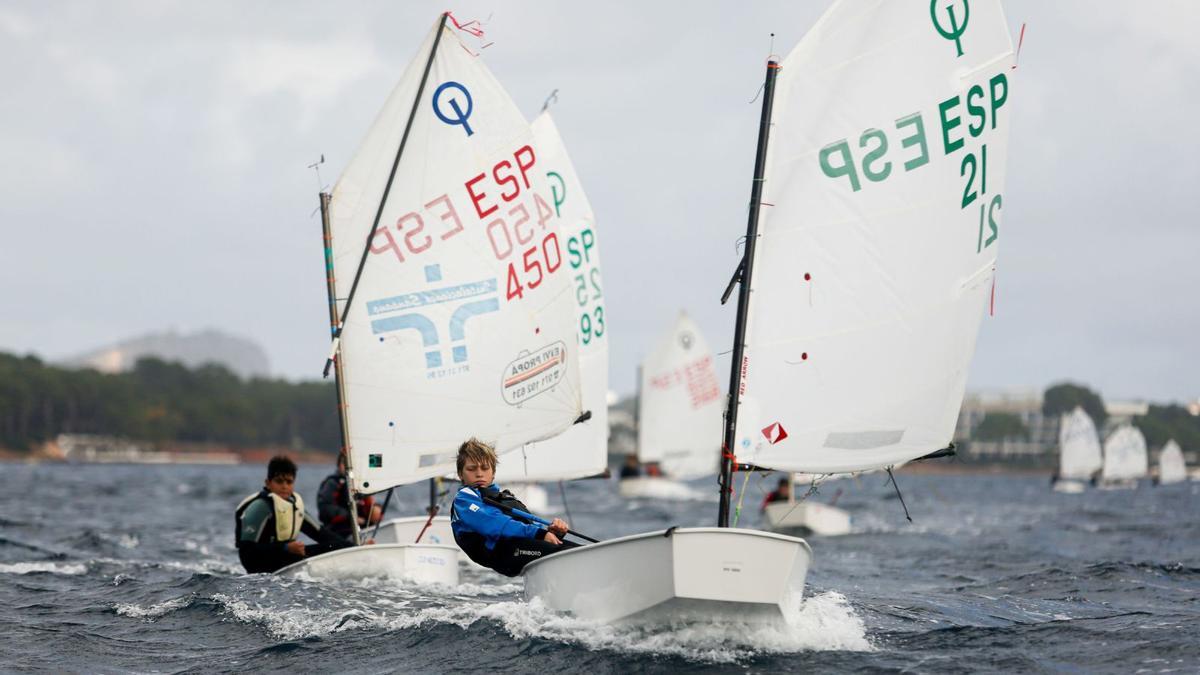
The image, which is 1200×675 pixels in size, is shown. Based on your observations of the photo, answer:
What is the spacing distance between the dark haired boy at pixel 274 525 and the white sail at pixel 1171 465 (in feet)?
248

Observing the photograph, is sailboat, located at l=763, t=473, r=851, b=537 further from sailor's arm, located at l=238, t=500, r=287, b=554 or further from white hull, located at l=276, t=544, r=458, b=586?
sailor's arm, located at l=238, t=500, r=287, b=554

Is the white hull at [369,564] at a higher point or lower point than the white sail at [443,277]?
lower

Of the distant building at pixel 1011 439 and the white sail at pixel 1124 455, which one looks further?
the distant building at pixel 1011 439

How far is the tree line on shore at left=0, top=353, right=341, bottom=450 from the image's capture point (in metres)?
118

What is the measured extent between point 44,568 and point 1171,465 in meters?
79.7

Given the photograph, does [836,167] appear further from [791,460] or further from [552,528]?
[552,528]

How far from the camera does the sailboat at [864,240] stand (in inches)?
395

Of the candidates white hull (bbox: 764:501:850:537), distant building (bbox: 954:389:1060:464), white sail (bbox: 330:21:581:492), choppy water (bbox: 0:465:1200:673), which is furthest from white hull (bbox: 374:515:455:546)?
distant building (bbox: 954:389:1060:464)

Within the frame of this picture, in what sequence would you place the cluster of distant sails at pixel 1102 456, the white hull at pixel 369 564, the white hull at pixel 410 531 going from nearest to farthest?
1. the white hull at pixel 369 564
2. the white hull at pixel 410 531
3. the cluster of distant sails at pixel 1102 456

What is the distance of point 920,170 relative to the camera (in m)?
10.5

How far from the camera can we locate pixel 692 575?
8422 mm

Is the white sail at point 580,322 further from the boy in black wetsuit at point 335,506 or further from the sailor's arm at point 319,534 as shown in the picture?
the sailor's arm at point 319,534

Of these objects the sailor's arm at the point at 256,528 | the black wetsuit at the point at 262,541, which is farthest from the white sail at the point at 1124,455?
the sailor's arm at the point at 256,528

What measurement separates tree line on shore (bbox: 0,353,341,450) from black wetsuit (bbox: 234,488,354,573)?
369 feet
